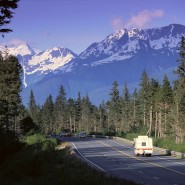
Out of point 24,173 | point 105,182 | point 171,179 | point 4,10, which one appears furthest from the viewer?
point 171,179

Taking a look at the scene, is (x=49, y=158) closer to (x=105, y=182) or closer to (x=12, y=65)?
(x=105, y=182)

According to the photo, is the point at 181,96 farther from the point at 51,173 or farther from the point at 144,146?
the point at 51,173

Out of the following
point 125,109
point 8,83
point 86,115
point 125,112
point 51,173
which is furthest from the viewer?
point 86,115

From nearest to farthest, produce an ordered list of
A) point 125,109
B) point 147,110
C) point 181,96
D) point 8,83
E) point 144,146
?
point 144,146
point 8,83
point 181,96
point 147,110
point 125,109

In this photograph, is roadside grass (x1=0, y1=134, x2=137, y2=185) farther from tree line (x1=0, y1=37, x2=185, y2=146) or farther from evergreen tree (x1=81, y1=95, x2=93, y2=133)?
evergreen tree (x1=81, y1=95, x2=93, y2=133)

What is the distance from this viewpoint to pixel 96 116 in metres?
194

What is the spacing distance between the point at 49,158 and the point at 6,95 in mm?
35700

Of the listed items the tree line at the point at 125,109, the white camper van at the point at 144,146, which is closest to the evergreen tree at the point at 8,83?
the tree line at the point at 125,109

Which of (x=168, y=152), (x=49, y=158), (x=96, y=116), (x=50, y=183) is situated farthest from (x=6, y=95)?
(x=96, y=116)

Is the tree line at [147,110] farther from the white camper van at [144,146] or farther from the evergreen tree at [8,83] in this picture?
the evergreen tree at [8,83]

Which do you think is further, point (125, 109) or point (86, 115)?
point (86, 115)

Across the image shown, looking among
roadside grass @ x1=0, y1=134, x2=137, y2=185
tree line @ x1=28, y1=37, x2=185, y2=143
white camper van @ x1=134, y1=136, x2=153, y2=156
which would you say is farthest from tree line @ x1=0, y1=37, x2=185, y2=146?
roadside grass @ x1=0, y1=134, x2=137, y2=185

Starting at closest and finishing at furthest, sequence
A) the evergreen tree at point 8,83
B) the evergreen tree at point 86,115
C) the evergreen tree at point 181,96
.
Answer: the evergreen tree at point 8,83, the evergreen tree at point 181,96, the evergreen tree at point 86,115

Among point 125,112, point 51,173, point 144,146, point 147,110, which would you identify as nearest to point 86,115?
point 125,112
